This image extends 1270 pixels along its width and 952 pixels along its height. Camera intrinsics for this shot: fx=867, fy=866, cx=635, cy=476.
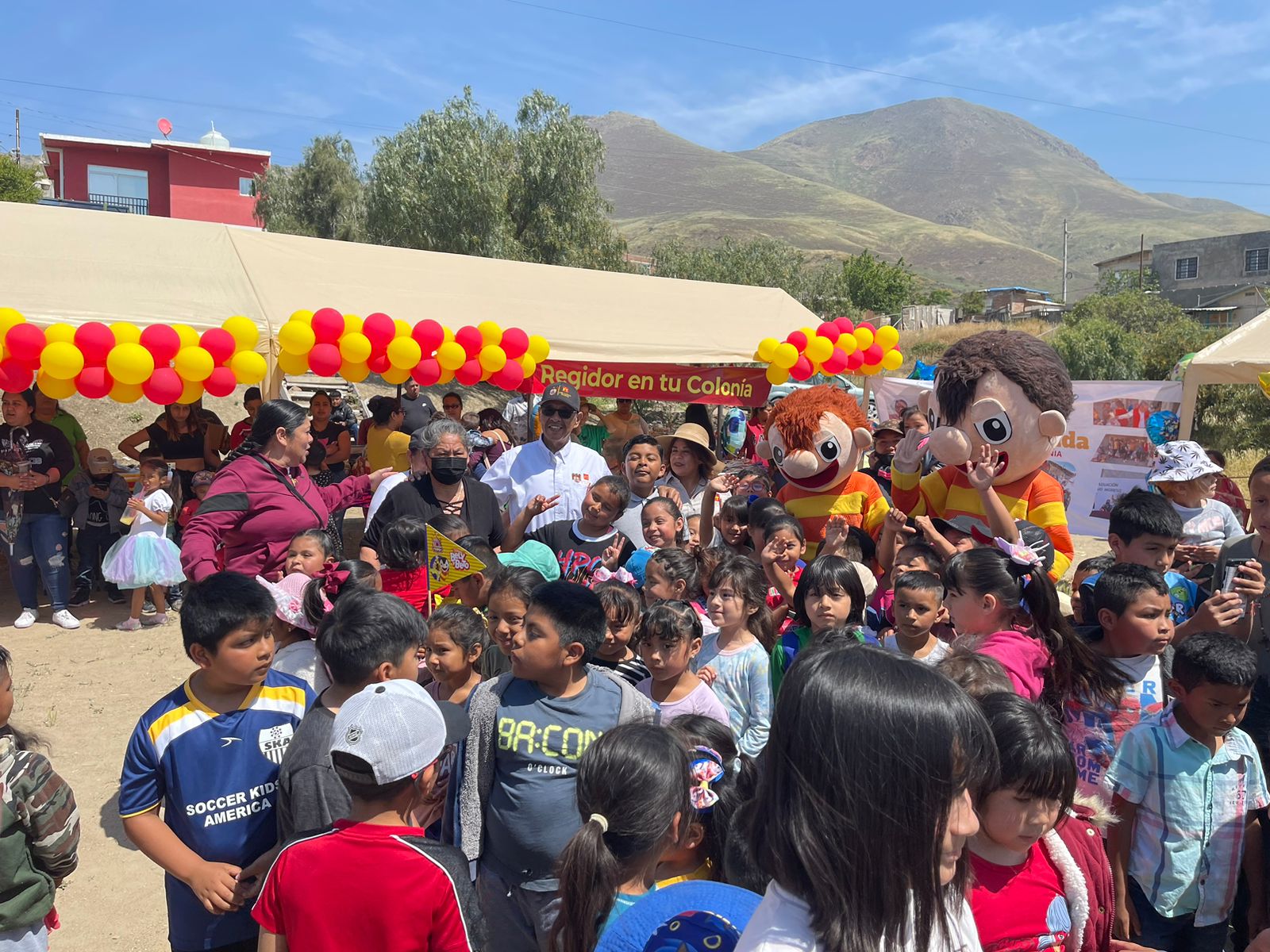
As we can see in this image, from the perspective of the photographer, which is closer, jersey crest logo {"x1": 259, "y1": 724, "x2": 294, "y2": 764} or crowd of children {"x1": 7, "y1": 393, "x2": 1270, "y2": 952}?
crowd of children {"x1": 7, "y1": 393, "x2": 1270, "y2": 952}

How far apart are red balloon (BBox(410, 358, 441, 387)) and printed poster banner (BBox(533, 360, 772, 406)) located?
1.54 meters

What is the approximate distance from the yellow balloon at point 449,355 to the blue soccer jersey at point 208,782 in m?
4.17

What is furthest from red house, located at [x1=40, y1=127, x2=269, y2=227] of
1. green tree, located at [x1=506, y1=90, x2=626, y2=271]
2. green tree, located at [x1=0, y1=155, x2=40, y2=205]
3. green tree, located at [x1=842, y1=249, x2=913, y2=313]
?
green tree, located at [x1=842, y1=249, x2=913, y2=313]

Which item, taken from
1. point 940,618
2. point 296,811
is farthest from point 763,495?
point 296,811

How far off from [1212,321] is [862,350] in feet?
131

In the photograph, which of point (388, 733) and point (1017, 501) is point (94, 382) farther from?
point (1017, 501)

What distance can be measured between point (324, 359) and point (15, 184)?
29.2m

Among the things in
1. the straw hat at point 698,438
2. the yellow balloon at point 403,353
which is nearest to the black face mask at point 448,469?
the straw hat at point 698,438

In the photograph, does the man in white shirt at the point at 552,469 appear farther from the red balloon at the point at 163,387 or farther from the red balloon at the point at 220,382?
the red balloon at the point at 163,387

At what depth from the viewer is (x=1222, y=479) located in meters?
5.25

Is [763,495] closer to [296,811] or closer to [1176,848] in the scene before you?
[1176,848]

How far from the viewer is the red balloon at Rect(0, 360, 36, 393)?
505 centimetres

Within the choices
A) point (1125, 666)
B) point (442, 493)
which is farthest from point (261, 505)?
point (1125, 666)

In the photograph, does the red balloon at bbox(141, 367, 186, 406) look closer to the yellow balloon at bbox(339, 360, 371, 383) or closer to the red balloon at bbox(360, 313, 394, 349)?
the yellow balloon at bbox(339, 360, 371, 383)
